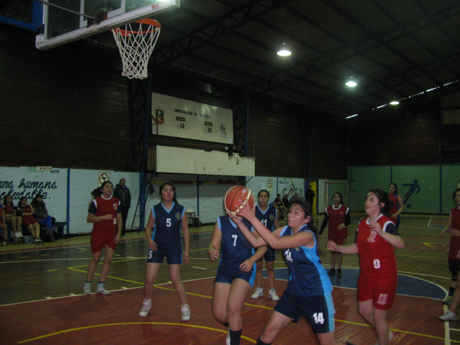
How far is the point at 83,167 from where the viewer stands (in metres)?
15.0

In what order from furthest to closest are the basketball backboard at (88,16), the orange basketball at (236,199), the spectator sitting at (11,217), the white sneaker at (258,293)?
the spectator sitting at (11,217) → the white sneaker at (258,293) → the basketball backboard at (88,16) → the orange basketball at (236,199)

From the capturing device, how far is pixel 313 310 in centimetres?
343

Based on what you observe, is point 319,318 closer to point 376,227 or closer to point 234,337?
point 234,337

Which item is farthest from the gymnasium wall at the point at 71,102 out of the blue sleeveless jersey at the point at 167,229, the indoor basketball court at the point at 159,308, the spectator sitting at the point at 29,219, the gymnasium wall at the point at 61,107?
the blue sleeveless jersey at the point at 167,229

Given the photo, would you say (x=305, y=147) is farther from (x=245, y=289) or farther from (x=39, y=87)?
(x=245, y=289)

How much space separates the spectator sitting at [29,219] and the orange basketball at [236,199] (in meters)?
11.2

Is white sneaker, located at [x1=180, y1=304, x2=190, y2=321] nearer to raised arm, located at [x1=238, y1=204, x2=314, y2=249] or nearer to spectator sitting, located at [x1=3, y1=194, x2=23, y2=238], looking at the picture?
raised arm, located at [x1=238, y1=204, x2=314, y2=249]

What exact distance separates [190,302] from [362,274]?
3109 millimetres

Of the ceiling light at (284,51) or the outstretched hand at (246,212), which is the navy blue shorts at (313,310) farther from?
the ceiling light at (284,51)

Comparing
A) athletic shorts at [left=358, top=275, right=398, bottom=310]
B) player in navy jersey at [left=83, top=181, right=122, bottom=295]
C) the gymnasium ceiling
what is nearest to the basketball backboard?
player in navy jersey at [left=83, top=181, right=122, bottom=295]

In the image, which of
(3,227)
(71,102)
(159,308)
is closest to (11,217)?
(3,227)

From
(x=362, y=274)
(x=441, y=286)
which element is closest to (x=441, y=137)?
(x=441, y=286)

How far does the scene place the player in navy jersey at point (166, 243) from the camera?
5387 mm

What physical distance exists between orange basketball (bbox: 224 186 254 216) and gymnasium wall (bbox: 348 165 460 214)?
27.2m
